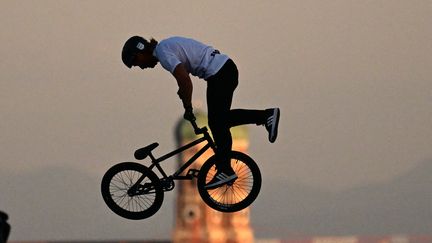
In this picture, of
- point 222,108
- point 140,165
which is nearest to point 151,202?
point 140,165

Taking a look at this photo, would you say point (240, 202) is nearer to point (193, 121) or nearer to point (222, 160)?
point (222, 160)

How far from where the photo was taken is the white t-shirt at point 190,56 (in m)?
22.0

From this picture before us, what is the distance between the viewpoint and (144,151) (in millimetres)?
23031

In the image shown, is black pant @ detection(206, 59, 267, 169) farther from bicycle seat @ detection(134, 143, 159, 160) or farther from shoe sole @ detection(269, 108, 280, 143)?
bicycle seat @ detection(134, 143, 159, 160)

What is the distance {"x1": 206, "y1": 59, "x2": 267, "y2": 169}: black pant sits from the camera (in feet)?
75.0

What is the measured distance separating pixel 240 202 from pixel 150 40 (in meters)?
3.59

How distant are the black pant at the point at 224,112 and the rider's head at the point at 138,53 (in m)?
1.07

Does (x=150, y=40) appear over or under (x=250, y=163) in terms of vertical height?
over

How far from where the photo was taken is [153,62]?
74.1ft

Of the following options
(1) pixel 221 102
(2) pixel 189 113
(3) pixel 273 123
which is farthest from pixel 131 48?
Result: (3) pixel 273 123

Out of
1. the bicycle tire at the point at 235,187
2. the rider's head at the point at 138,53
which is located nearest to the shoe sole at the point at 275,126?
the bicycle tire at the point at 235,187

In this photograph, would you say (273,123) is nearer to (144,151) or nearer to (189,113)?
(189,113)

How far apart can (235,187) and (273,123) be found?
1.90m

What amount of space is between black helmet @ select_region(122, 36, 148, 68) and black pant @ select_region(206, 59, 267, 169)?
1.31 meters
